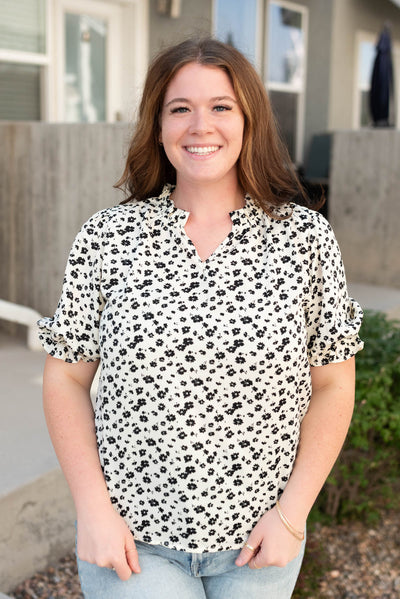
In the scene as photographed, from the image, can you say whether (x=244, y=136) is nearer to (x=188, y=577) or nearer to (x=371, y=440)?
(x=188, y=577)

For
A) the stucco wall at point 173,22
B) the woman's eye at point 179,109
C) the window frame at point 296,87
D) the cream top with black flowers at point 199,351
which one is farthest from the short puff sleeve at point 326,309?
the window frame at point 296,87

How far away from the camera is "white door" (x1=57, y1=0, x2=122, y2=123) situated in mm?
6098

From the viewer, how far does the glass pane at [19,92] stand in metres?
5.79

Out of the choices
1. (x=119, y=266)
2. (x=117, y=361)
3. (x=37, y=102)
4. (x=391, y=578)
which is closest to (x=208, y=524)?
(x=117, y=361)

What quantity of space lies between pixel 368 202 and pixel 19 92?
316 cm

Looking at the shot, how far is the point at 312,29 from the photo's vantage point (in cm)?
904

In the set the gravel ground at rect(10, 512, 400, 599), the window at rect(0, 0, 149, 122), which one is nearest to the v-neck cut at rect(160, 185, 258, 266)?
the gravel ground at rect(10, 512, 400, 599)

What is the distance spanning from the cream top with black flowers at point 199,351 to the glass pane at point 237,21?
6456 millimetres

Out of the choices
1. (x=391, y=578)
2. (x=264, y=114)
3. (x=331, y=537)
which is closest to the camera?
(x=264, y=114)

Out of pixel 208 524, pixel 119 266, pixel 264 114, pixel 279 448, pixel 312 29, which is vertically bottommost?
pixel 208 524

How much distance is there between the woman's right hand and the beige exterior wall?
8676mm

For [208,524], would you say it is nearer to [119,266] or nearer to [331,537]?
[119,266]

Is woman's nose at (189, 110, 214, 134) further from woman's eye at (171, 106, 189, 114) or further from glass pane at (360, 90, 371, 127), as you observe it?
glass pane at (360, 90, 371, 127)

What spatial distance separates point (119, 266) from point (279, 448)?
544 mm
